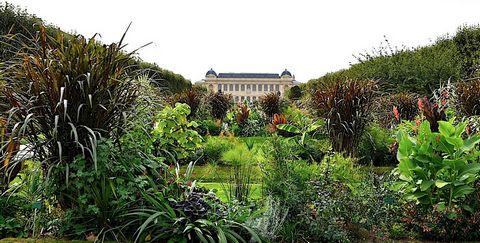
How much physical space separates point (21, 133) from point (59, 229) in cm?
74

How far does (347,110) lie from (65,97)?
4.60m

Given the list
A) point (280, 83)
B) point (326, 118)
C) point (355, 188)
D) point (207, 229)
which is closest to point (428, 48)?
point (326, 118)

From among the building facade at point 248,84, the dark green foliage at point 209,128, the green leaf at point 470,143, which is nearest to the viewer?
the green leaf at point 470,143

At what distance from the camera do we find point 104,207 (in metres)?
3.47

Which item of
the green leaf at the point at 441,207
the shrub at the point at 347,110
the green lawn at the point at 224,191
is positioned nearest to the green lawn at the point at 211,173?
the green lawn at the point at 224,191

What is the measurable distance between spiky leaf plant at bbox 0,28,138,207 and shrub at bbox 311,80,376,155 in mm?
4119

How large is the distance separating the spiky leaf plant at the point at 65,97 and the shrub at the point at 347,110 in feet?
13.5

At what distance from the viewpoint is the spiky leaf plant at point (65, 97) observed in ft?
11.4

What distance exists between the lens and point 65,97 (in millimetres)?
3492

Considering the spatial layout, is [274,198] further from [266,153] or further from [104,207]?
[104,207]

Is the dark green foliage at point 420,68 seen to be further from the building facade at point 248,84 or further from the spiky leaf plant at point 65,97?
the building facade at point 248,84

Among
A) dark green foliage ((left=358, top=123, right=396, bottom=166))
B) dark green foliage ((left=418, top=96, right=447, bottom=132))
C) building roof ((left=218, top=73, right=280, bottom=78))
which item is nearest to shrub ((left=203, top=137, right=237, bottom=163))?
dark green foliage ((left=358, top=123, right=396, bottom=166))

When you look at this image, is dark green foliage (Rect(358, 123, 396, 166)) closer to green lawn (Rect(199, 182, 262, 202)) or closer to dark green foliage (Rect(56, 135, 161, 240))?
green lawn (Rect(199, 182, 262, 202))

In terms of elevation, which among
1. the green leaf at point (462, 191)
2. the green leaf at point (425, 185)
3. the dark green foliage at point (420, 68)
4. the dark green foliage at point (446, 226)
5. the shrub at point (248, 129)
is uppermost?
the dark green foliage at point (420, 68)
